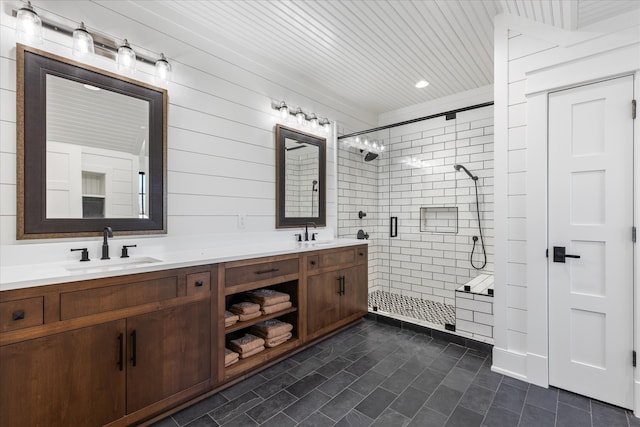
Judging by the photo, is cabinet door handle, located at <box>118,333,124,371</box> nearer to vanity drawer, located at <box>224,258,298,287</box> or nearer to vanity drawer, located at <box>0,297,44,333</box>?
vanity drawer, located at <box>0,297,44,333</box>

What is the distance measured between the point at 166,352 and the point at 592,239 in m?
2.81

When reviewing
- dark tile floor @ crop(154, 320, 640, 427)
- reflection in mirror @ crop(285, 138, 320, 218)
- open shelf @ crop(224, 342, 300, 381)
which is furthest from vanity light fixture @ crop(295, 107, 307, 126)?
dark tile floor @ crop(154, 320, 640, 427)

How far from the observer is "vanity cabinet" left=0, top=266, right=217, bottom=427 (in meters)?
1.31

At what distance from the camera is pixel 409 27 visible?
2469 millimetres

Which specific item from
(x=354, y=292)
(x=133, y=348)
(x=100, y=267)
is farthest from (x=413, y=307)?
(x=100, y=267)

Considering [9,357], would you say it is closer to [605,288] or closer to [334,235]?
[334,235]

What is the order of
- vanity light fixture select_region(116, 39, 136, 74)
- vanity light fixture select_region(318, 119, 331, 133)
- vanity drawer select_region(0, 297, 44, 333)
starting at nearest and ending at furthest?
vanity drawer select_region(0, 297, 44, 333) < vanity light fixture select_region(116, 39, 136, 74) < vanity light fixture select_region(318, 119, 331, 133)

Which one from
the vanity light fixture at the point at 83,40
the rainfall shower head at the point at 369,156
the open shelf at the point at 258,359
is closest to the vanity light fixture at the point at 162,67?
the vanity light fixture at the point at 83,40

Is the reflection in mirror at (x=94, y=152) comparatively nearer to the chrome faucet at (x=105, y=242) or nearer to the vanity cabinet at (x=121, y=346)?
the chrome faucet at (x=105, y=242)

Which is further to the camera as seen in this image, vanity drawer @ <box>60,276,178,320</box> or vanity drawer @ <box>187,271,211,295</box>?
vanity drawer @ <box>187,271,211,295</box>

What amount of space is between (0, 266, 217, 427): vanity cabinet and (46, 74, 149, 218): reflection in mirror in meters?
0.66

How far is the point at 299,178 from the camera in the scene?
331cm

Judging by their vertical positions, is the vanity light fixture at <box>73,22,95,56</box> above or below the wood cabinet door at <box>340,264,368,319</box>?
above

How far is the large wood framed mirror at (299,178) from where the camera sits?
309 cm
